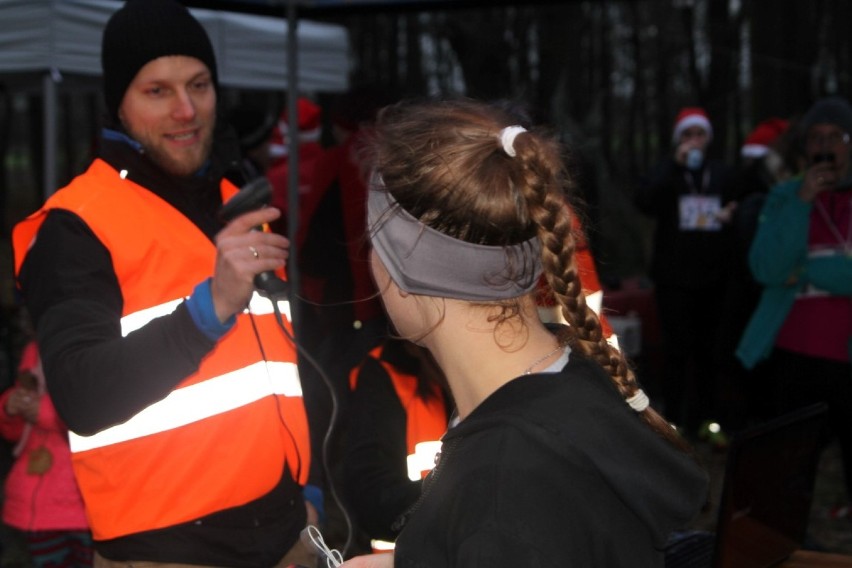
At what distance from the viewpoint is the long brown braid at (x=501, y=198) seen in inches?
54.1

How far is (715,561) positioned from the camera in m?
2.29

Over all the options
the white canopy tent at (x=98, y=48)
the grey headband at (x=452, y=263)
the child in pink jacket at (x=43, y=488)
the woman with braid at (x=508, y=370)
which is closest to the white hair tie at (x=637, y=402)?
the woman with braid at (x=508, y=370)

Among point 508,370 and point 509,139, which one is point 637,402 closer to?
point 508,370

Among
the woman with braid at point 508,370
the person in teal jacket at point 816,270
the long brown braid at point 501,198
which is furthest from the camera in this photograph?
the person in teal jacket at point 816,270

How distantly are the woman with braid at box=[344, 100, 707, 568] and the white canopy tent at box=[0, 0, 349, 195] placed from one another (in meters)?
3.76

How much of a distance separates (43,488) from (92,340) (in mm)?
2209

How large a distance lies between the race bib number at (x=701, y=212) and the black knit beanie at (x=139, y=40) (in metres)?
4.64

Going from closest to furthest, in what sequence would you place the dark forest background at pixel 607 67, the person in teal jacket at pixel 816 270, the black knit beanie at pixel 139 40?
the black knit beanie at pixel 139 40
the person in teal jacket at pixel 816 270
the dark forest background at pixel 607 67

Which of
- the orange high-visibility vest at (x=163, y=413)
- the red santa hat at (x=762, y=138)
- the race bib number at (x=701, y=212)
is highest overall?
the orange high-visibility vest at (x=163, y=413)

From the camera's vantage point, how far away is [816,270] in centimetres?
478

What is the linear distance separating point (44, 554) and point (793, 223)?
3341 mm

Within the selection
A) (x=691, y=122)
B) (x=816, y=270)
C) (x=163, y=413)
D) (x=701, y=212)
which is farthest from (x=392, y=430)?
(x=691, y=122)

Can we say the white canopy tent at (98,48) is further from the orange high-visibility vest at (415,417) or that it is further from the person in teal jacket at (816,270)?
the orange high-visibility vest at (415,417)

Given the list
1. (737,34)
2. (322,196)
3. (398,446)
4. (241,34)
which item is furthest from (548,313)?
(737,34)
